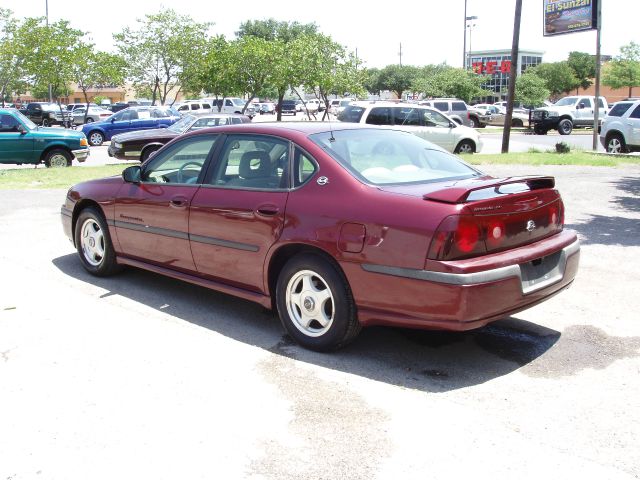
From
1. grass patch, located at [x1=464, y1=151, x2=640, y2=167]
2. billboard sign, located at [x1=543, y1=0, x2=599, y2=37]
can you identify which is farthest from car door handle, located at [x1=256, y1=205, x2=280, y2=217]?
billboard sign, located at [x1=543, y1=0, x2=599, y2=37]

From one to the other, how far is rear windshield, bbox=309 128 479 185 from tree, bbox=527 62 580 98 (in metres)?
69.4

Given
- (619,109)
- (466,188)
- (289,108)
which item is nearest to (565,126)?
(619,109)

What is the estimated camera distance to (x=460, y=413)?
3842 mm

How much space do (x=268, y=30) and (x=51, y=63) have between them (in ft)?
163

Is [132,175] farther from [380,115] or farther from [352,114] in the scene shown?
[380,115]

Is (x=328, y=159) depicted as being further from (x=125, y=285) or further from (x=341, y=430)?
(x=125, y=285)

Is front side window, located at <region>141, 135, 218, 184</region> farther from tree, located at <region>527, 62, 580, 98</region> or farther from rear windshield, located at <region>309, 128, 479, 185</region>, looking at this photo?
tree, located at <region>527, 62, 580, 98</region>

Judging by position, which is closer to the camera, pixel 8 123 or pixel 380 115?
pixel 8 123

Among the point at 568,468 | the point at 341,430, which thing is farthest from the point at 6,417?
the point at 568,468

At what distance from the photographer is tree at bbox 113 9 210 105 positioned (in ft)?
148

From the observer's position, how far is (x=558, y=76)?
2753 inches

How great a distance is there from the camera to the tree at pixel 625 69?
194 ft

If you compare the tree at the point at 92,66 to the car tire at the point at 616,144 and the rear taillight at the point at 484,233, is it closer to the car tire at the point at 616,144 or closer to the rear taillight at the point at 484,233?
the car tire at the point at 616,144

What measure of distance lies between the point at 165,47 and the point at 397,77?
159 feet
